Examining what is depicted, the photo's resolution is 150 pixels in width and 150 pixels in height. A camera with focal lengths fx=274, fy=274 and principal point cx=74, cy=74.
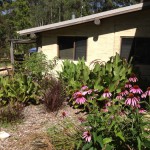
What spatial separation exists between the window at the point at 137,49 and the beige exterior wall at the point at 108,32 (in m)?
0.23

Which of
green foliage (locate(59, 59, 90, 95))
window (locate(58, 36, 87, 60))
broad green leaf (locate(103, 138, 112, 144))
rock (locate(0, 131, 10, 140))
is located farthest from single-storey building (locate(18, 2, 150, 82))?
broad green leaf (locate(103, 138, 112, 144))

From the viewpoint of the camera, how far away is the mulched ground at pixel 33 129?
5055mm

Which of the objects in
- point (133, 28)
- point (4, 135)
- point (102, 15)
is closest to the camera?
point (4, 135)

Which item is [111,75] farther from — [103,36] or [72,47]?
[72,47]

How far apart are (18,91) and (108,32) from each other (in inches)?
233

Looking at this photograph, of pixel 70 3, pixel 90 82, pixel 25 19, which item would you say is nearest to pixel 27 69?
pixel 90 82

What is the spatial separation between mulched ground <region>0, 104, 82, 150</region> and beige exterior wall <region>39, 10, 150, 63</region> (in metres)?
5.11

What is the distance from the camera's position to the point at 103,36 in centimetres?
1209

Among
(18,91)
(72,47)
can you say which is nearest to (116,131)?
(18,91)

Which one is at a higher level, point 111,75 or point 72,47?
point 72,47

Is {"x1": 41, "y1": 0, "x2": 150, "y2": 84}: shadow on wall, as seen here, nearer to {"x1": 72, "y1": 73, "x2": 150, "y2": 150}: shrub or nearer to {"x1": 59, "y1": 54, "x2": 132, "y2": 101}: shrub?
{"x1": 59, "y1": 54, "x2": 132, "y2": 101}: shrub

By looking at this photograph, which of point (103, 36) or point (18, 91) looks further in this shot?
point (103, 36)

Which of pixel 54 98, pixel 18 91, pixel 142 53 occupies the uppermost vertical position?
pixel 142 53

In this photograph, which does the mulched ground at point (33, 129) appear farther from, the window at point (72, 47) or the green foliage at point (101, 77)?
the window at point (72, 47)
